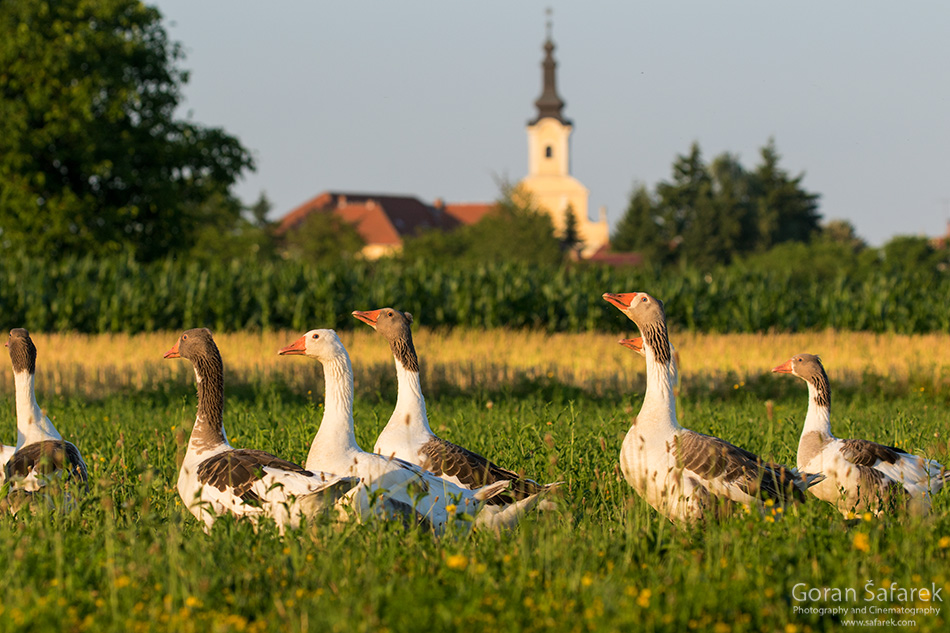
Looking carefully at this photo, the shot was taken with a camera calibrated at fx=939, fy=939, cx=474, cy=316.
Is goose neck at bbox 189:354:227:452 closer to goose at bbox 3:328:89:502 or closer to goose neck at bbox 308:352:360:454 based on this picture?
goose neck at bbox 308:352:360:454

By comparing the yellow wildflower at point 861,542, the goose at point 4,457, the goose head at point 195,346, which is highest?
the goose head at point 195,346

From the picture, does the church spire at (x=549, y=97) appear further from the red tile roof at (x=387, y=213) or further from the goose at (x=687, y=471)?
the goose at (x=687, y=471)

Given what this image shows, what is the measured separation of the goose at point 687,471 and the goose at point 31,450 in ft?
13.1

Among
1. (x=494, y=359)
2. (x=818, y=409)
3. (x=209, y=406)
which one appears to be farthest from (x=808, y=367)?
(x=494, y=359)

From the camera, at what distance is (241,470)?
6285 mm

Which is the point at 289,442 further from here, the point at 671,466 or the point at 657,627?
the point at 657,627

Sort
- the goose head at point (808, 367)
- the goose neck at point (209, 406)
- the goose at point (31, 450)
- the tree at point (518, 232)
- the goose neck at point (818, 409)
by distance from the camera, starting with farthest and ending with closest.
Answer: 1. the tree at point (518, 232)
2. the goose head at point (808, 367)
3. the goose neck at point (818, 409)
4. the goose neck at point (209, 406)
5. the goose at point (31, 450)

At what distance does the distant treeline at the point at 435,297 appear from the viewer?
96.8ft

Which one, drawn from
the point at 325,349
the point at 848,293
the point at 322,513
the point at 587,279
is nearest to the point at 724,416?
the point at 325,349

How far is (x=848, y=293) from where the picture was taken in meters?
34.4

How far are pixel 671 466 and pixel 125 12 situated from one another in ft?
135

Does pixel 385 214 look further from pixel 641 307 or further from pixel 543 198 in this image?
pixel 641 307

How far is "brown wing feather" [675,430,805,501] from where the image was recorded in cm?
643

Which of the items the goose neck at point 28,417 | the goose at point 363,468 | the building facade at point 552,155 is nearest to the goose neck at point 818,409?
the goose at point 363,468
